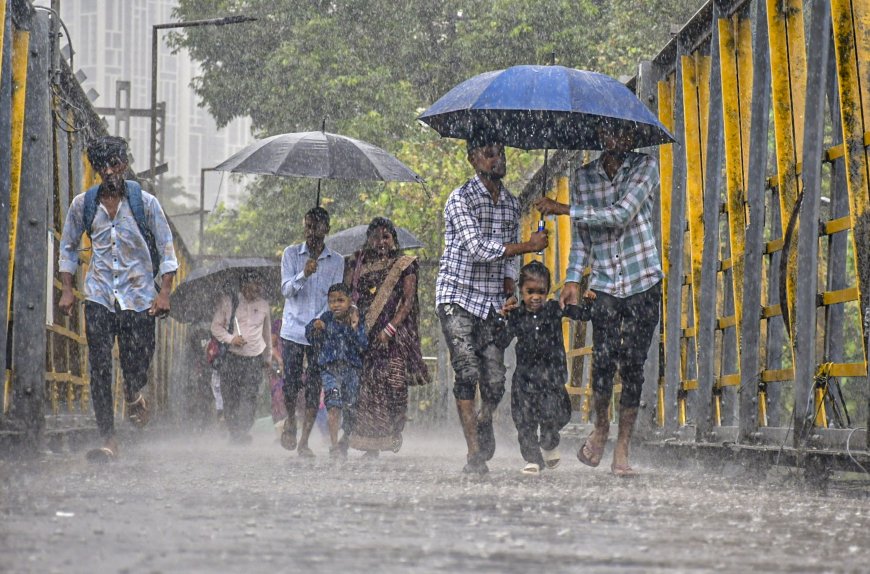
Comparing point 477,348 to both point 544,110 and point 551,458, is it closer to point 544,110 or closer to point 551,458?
point 551,458

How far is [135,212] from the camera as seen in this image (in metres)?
8.90

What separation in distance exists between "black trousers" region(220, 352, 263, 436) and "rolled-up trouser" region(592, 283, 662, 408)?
7.08 meters

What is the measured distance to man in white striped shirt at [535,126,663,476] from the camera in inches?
314

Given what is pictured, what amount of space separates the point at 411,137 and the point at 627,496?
23.2 metres

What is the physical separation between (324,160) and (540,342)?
12.0ft

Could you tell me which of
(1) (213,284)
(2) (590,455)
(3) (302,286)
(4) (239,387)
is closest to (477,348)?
(2) (590,455)

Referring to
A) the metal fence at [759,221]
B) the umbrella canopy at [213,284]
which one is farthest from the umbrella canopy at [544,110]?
the umbrella canopy at [213,284]

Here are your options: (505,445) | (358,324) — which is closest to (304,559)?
(358,324)

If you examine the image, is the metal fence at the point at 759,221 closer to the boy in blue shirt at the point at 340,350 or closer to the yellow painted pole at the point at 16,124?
the boy in blue shirt at the point at 340,350

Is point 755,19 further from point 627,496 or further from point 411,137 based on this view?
point 411,137

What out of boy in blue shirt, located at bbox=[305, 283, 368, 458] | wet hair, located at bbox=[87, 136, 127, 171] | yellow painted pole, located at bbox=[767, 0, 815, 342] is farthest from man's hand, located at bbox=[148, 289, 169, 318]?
yellow painted pole, located at bbox=[767, 0, 815, 342]

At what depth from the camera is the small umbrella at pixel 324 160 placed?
11570mm

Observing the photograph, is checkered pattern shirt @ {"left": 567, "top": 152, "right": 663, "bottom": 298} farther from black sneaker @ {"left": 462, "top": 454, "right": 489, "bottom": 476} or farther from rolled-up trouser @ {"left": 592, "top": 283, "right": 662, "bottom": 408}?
black sneaker @ {"left": 462, "top": 454, "right": 489, "bottom": 476}

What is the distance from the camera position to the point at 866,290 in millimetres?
6273
